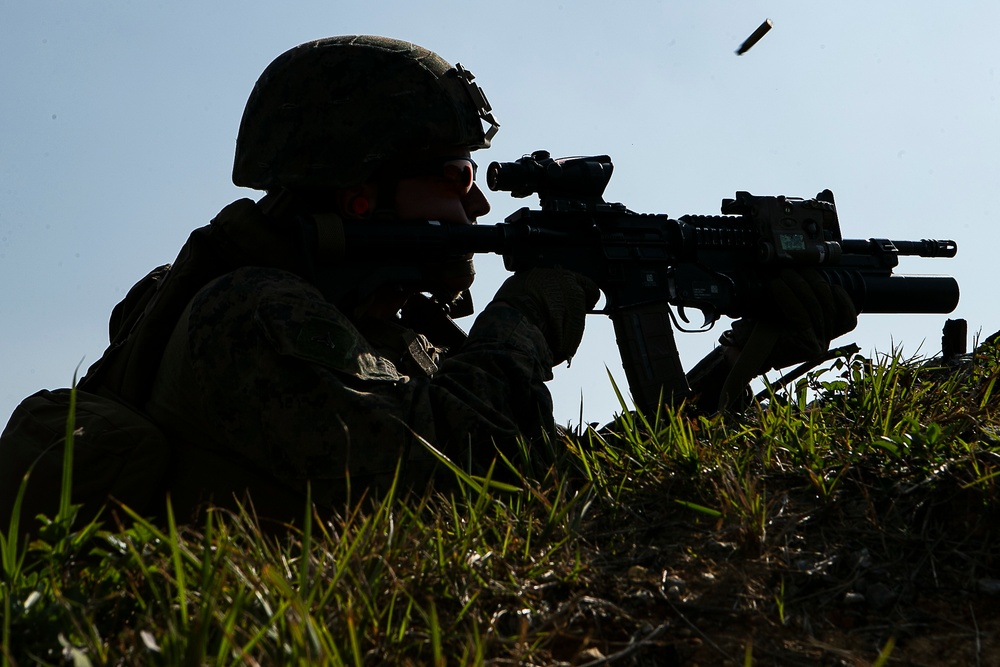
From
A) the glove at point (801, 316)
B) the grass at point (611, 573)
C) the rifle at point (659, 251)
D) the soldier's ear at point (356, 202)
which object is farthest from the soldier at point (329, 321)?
the glove at point (801, 316)

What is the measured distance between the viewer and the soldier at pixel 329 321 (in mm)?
3371

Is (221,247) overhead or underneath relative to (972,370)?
overhead

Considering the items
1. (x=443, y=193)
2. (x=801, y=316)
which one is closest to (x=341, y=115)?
(x=443, y=193)

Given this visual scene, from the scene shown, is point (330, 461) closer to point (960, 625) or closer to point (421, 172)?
point (421, 172)

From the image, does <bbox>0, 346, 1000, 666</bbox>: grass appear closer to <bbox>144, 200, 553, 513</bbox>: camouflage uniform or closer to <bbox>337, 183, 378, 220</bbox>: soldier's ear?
<bbox>144, 200, 553, 513</bbox>: camouflage uniform

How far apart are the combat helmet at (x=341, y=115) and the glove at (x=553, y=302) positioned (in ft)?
1.99

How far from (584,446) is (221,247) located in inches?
59.5

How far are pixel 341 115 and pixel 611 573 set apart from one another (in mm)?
2427

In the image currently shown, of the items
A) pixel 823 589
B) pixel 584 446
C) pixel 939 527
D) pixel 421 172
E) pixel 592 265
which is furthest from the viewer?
pixel 592 265

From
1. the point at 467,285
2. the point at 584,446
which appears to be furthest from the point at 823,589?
the point at 467,285

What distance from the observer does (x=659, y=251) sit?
187 inches

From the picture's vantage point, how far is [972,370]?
3.56 m

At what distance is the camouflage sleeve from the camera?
3.35 meters

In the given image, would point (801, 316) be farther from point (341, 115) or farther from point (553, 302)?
point (341, 115)
